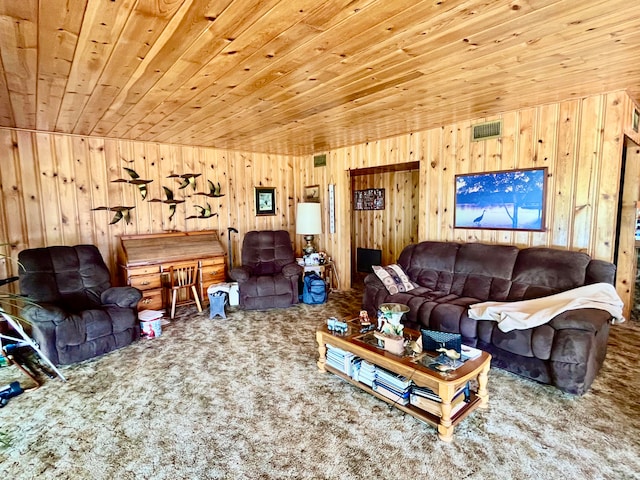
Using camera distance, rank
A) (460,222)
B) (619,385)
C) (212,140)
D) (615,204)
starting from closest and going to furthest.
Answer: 1. (619,385)
2. (615,204)
3. (460,222)
4. (212,140)

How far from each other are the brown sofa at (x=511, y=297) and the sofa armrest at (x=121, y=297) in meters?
2.43

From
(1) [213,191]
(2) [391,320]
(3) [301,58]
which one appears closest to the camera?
(3) [301,58]

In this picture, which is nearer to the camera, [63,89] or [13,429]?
[13,429]

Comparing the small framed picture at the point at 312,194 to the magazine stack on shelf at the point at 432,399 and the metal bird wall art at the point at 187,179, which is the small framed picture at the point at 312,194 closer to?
the metal bird wall art at the point at 187,179

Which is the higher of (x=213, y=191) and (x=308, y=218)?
(x=213, y=191)

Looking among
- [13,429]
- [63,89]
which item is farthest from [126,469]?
[63,89]

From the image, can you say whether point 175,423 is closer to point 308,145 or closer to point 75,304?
point 75,304

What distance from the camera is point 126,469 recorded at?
5.90 ft

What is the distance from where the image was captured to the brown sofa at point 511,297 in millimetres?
2379

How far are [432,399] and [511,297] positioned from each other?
5.05 feet

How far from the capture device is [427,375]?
201cm

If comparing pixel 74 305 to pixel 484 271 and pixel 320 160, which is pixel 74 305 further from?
pixel 484 271

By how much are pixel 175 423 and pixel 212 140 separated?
11.7ft

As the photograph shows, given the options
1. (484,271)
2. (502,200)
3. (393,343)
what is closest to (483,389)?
(393,343)
